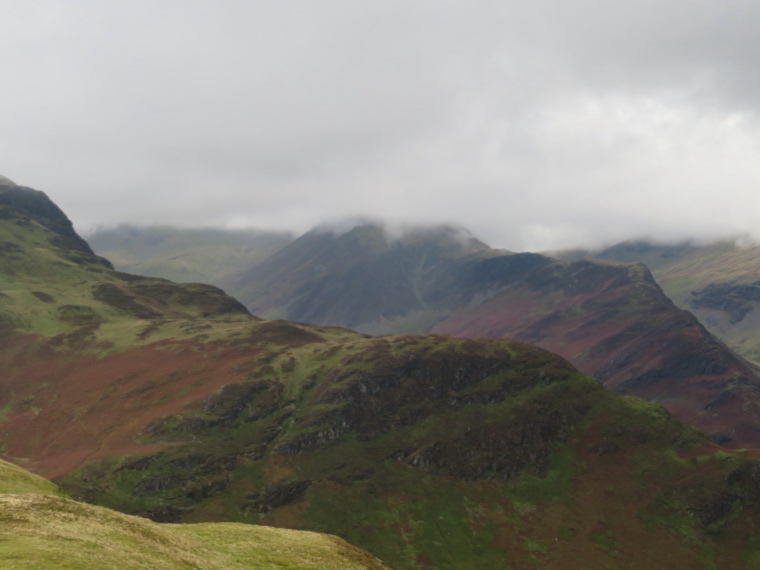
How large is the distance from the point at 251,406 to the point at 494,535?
8838 centimetres

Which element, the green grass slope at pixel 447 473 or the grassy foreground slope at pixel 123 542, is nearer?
the grassy foreground slope at pixel 123 542

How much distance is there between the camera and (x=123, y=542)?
132ft

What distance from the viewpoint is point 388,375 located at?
197500mm

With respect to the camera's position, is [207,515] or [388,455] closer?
[207,515]

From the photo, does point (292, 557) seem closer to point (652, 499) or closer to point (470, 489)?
point (470, 489)

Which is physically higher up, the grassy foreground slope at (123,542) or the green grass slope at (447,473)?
the grassy foreground slope at (123,542)

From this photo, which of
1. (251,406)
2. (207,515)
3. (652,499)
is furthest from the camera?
(251,406)

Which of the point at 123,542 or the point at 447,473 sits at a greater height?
the point at 123,542

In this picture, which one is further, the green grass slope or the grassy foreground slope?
the green grass slope

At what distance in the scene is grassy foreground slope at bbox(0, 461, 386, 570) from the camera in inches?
1321

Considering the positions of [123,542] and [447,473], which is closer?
[123,542]

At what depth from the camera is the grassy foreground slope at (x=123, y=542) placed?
3356 cm

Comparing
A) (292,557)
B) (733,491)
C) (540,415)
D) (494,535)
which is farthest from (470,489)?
(292,557)

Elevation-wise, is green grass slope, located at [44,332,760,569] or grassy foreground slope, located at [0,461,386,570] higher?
grassy foreground slope, located at [0,461,386,570]
